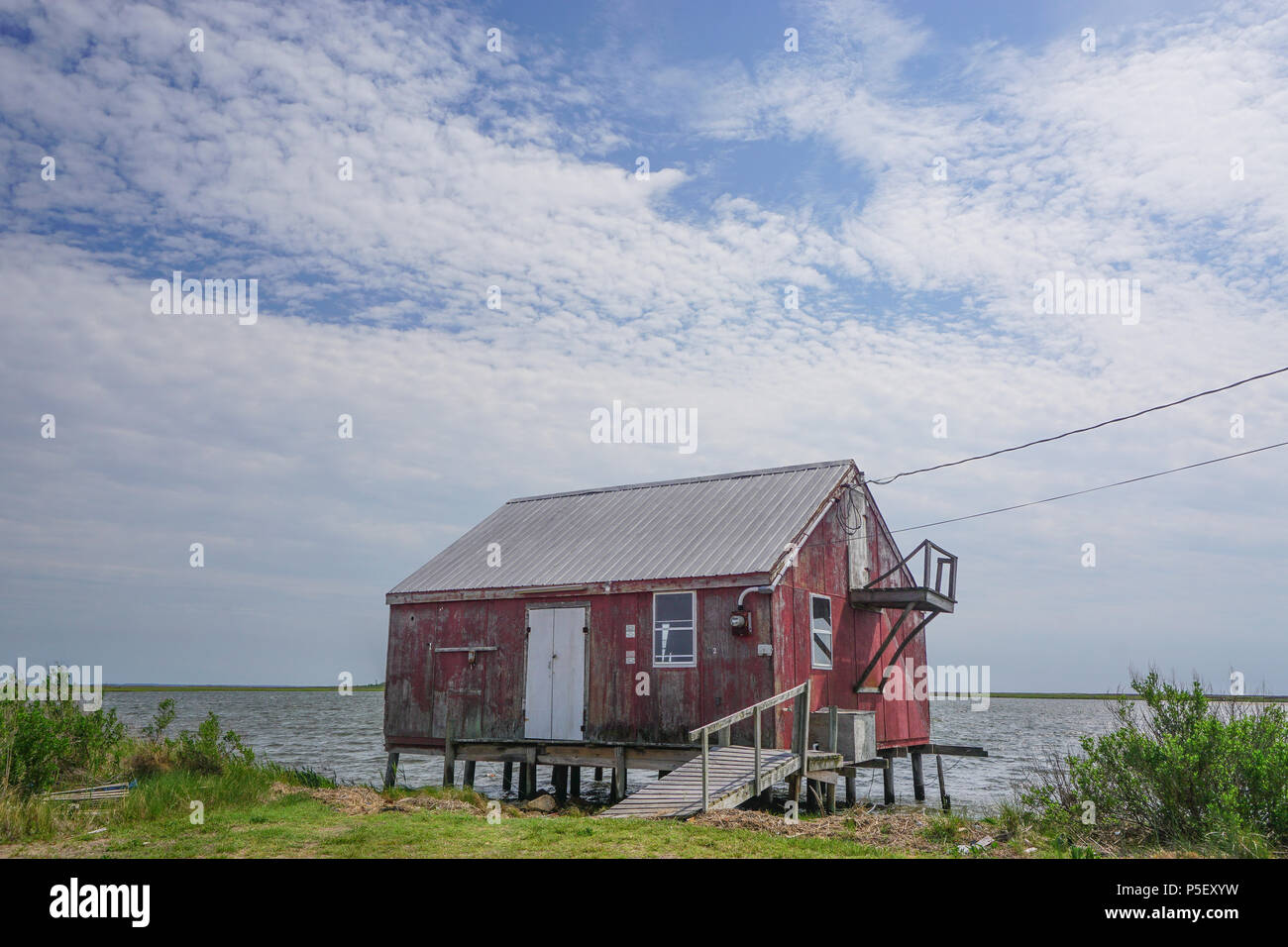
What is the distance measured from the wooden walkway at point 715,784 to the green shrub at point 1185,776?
13.7 feet

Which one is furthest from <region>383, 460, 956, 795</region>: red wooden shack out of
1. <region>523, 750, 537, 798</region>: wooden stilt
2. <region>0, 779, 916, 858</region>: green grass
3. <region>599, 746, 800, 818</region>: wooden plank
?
<region>0, 779, 916, 858</region>: green grass

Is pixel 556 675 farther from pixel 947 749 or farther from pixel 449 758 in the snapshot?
pixel 947 749

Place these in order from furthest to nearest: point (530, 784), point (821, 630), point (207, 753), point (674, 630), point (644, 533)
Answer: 1. point (644, 533)
2. point (530, 784)
3. point (821, 630)
4. point (674, 630)
5. point (207, 753)

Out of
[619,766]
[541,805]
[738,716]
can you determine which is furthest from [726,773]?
[541,805]

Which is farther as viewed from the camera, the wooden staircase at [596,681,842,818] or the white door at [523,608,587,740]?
the white door at [523,608,587,740]

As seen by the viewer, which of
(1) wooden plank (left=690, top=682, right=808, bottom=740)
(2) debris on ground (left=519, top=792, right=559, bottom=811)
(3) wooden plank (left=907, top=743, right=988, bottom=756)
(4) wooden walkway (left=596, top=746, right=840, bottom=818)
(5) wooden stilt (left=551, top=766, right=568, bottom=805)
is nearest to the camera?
(4) wooden walkway (left=596, top=746, right=840, bottom=818)

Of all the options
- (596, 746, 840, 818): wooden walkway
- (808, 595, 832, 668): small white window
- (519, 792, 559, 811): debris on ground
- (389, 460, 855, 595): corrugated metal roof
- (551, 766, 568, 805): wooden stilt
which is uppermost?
(389, 460, 855, 595): corrugated metal roof

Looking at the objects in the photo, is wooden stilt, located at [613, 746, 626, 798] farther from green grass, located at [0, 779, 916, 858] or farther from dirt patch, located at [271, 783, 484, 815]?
green grass, located at [0, 779, 916, 858]

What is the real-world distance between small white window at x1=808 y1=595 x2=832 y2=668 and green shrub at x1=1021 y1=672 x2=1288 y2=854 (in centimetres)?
734

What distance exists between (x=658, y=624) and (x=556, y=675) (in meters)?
2.83

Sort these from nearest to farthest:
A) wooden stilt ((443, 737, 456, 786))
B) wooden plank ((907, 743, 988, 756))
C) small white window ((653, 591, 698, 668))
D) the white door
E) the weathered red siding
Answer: the weathered red siding → small white window ((653, 591, 698, 668)) → the white door → wooden stilt ((443, 737, 456, 786)) → wooden plank ((907, 743, 988, 756))

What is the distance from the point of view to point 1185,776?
11.7 m

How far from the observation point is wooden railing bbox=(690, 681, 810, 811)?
14.4 metres
